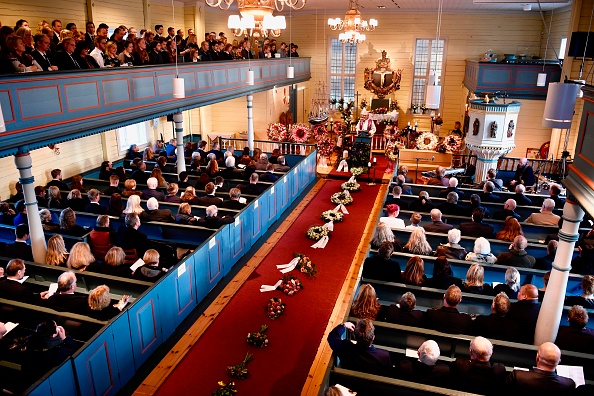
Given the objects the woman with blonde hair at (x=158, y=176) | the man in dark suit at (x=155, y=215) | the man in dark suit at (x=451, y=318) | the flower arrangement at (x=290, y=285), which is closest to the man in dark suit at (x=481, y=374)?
the man in dark suit at (x=451, y=318)

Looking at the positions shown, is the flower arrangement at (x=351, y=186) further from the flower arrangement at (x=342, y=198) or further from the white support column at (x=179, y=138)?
the white support column at (x=179, y=138)

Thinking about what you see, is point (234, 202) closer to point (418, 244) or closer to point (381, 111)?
point (418, 244)

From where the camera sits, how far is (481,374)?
4652 mm

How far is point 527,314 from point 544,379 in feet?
4.27

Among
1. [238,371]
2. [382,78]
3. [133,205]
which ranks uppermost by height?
[382,78]

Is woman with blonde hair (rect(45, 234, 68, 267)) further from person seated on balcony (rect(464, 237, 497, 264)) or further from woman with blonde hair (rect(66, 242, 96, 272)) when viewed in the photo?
person seated on balcony (rect(464, 237, 497, 264))

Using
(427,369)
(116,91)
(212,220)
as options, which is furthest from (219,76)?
(427,369)

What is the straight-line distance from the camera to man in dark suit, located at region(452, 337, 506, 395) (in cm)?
463

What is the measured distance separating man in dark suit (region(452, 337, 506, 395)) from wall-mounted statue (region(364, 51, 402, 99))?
728 inches

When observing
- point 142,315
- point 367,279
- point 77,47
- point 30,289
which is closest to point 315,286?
point 367,279

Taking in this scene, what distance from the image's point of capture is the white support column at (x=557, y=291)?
5324mm

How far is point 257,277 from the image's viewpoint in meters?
9.09

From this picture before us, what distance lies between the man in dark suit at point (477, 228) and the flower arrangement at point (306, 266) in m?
2.96

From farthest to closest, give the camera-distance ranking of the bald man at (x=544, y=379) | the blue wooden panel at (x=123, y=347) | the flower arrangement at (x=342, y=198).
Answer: the flower arrangement at (x=342, y=198), the blue wooden panel at (x=123, y=347), the bald man at (x=544, y=379)
